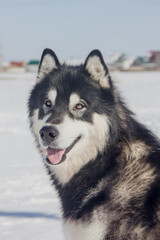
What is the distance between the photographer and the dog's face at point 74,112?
Answer: 367 centimetres

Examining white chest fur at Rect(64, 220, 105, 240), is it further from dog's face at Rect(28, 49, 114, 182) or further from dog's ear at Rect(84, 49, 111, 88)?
dog's ear at Rect(84, 49, 111, 88)

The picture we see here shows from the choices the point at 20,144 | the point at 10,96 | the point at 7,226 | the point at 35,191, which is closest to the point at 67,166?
the point at 7,226

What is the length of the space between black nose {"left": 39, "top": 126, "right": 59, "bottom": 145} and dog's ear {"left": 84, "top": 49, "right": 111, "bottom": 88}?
667 millimetres

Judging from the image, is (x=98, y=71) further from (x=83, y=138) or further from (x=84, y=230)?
(x=84, y=230)

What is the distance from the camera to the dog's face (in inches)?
145

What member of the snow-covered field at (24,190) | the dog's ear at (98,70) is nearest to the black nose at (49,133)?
the dog's ear at (98,70)

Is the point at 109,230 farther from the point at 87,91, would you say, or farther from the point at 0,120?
the point at 0,120

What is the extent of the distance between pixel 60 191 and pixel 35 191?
3283 mm

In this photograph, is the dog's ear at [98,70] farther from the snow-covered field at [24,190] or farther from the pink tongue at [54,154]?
the pink tongue at [54,154]

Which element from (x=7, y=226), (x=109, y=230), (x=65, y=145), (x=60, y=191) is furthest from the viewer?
(x=7, y=226)

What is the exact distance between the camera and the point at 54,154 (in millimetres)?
3760

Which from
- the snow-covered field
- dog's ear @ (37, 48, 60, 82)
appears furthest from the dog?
the snow-covered field

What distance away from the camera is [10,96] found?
23.0 m

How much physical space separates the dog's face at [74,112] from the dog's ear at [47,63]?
0.33 feet
